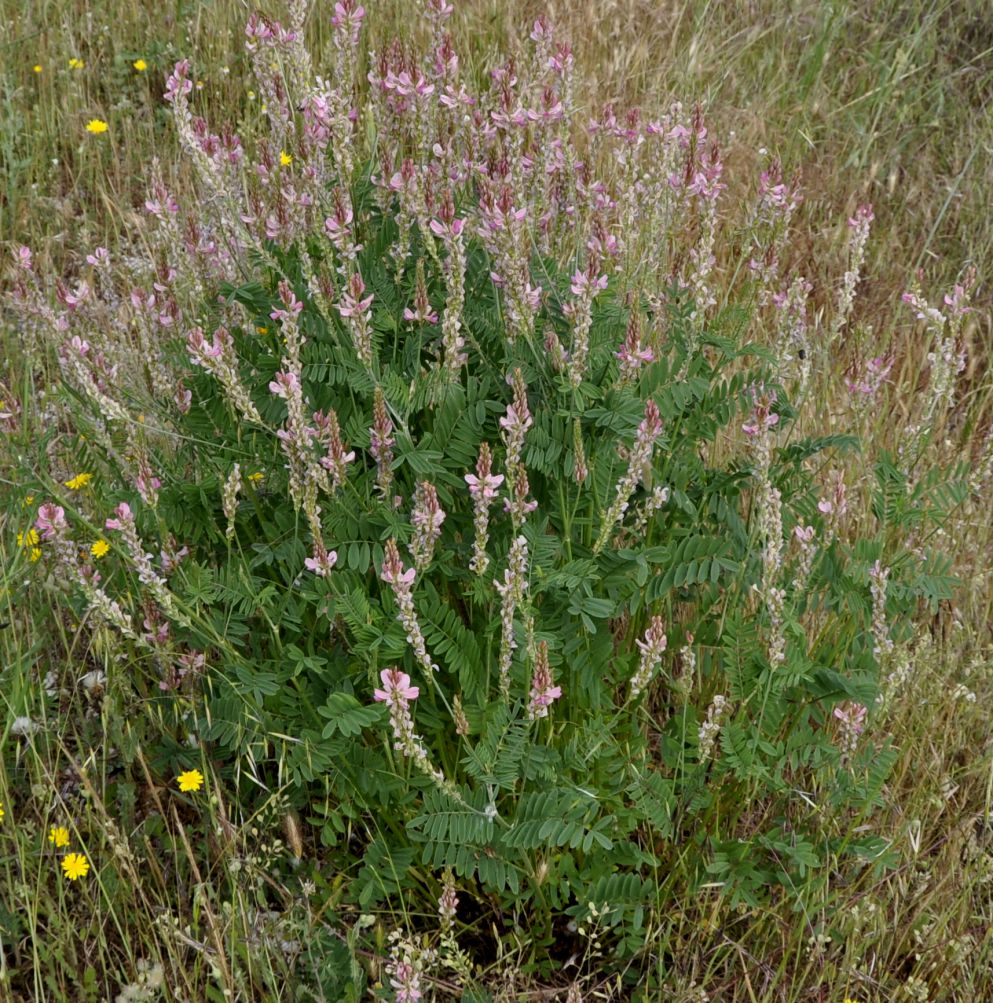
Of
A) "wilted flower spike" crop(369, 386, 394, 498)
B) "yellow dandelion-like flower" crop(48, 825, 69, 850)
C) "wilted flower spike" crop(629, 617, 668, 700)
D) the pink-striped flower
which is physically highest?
"wilted flower spike" crop(369, 386, 394, 498)

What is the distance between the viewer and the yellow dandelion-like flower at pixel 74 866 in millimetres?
1985

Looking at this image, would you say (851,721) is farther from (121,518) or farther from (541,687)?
(121,518)

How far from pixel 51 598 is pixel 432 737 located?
41.3 inches

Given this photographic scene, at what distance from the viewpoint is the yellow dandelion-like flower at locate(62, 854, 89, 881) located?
1.99m

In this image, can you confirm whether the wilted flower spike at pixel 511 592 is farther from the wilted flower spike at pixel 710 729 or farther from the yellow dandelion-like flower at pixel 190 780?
the yellow dandelion-like flower at pixel 190 780

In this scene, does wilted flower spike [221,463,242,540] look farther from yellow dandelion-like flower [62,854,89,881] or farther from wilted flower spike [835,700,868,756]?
wilted flower spike [835,700,868,756]

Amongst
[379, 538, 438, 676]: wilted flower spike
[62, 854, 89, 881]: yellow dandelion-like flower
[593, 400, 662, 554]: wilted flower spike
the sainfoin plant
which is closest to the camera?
[379, 538, 438, 676]: wilted flower spike

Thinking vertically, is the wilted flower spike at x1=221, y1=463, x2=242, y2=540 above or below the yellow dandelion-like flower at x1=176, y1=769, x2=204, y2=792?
above

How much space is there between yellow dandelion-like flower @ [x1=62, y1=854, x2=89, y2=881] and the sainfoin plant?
25cm

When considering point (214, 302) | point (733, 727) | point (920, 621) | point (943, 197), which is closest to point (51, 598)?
point (214, 302)

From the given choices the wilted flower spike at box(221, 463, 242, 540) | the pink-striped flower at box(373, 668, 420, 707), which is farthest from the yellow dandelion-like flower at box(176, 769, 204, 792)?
the pink-striped flower at box(373, 668, 420, 707)

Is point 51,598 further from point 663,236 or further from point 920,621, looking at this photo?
point 920,621

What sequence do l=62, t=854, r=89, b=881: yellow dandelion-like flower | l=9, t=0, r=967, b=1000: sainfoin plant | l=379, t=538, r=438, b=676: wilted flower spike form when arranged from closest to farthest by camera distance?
l=379, t=538, r=438, b=676: wilted flower spike < l=9, t=0, r=967, b=1000: sainfoin plant < l=62, t=854, r=89, b=881: yellow dandelion-like flower

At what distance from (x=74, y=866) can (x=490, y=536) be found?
977 mm
